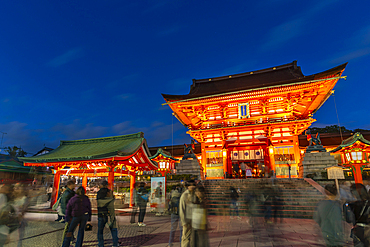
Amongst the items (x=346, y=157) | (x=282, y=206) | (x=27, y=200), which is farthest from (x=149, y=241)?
(x=346, y=157)

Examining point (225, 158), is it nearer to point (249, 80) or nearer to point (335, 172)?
point (335, 172)

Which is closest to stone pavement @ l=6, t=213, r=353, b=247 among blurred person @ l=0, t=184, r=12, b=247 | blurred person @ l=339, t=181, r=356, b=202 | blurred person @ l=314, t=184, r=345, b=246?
blurred person @ l=0, t=184, r=12, b=247

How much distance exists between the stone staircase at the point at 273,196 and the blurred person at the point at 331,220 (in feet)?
14.1

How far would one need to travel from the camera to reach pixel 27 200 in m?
5.41

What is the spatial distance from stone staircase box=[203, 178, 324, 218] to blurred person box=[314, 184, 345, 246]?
4305 millimetres

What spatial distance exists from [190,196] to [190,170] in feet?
50.1

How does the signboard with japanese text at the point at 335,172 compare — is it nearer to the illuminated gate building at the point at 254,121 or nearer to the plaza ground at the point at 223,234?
the illuminated gate building at the point at 254,121

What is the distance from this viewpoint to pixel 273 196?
1237cm

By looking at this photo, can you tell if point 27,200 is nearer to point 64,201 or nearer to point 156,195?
point 64,201

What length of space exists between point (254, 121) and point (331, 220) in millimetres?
17857

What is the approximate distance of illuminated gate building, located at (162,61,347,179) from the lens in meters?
19.6

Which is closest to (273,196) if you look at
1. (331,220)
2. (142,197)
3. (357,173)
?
(357,173)

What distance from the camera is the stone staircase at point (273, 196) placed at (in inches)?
448

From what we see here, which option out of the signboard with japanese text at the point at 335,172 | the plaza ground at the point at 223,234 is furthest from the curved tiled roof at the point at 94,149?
the signboard with japanese text at the point at 335,172
